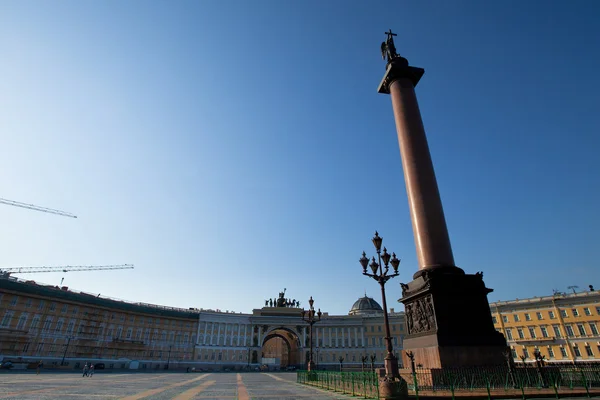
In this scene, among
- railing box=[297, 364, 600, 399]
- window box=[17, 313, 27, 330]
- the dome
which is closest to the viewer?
railing box=[297, 364, 600, 399]

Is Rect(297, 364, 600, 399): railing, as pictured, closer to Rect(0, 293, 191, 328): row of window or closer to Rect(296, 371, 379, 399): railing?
Rect(296, 371, 379, 399): railing

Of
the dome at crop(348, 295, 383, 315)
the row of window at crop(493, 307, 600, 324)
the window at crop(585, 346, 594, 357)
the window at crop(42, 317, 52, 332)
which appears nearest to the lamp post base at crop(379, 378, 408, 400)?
the window at crop(585, 346, 594, 357)

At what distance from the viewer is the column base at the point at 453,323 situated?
1334 cm

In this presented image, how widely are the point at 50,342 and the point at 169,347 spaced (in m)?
24.7

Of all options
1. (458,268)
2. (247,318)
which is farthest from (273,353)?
(458,268)

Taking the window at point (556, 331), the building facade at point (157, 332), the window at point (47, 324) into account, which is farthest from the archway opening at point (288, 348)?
the window at point (556, 331)

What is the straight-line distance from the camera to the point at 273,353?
12125cm

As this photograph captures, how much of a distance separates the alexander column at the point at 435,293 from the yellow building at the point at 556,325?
45060mm

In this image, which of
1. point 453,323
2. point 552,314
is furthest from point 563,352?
point 453,323

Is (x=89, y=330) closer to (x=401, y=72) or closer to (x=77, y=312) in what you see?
(x=77, y=312)

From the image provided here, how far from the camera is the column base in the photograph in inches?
525

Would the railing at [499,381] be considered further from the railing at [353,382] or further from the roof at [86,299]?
the roof at [86,299]

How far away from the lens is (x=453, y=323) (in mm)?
14070

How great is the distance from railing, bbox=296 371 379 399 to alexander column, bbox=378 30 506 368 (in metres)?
2.86
